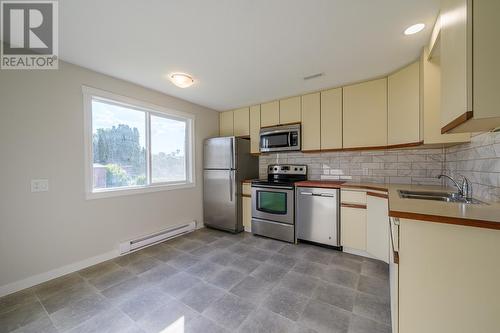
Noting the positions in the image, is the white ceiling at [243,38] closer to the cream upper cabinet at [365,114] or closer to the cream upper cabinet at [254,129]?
the cream upper cabinet at [365,114]

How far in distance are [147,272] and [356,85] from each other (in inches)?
140

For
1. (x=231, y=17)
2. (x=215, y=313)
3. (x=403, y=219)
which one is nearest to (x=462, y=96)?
(x=403, y=219)

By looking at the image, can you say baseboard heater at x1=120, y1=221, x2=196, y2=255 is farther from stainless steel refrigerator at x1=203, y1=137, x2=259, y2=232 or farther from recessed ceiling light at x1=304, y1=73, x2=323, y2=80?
recessed ceiling light at x1=304, y1=73, x2=323, y2=80

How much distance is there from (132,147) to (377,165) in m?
3.58

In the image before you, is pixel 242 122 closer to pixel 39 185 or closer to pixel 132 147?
pixel 132 147

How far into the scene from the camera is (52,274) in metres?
2.06

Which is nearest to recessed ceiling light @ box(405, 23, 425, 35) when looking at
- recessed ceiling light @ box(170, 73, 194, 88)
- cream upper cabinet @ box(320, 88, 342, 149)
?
cream upper cabinet @ box(320, 88, 342, 149)

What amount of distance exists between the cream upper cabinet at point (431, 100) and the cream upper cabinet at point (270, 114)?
1.94m

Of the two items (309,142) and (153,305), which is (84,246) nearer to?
(153,305)

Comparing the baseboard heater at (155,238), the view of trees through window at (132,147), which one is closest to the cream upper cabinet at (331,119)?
the view of trees through window at (132,147)

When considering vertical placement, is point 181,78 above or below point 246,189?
above

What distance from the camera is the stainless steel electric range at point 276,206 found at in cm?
301

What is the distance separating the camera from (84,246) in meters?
2.28

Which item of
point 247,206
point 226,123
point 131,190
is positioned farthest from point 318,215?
point 131,190
